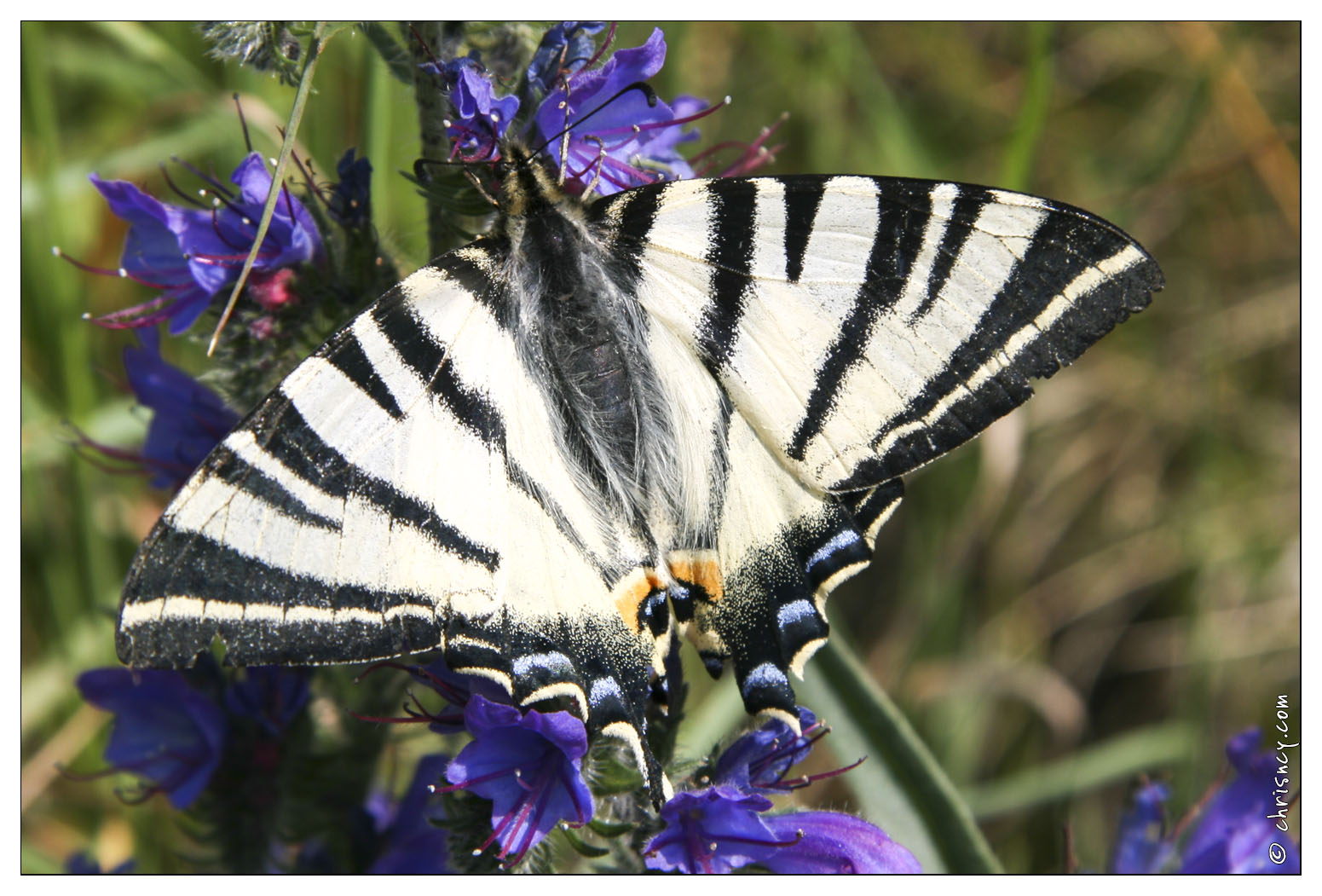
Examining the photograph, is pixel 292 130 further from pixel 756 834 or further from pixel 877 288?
pixel 756 834

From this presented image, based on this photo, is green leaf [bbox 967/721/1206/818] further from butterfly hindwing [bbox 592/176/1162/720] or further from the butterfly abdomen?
the butterfly abdomen

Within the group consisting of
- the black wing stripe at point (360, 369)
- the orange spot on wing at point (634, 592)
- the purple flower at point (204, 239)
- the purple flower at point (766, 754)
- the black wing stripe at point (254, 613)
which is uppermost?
the purple flower at point (204, 239)

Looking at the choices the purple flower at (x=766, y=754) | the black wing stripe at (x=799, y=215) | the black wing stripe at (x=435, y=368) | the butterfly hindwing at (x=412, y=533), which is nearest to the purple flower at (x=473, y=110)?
the butterfly hindwing at (x=412, y=533)

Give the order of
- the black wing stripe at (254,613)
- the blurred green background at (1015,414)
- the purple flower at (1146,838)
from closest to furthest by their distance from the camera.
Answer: the black wing stripe at (254,613) < the purple flower at (1146,838) < the blurred green background at (1015,414)

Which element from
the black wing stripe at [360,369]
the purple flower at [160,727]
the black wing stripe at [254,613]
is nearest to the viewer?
the black wing stripe at [254,613]

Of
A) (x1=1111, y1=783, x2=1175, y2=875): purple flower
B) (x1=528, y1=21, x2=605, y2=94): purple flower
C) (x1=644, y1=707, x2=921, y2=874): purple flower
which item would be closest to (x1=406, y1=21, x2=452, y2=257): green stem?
(x1=528, y1=21, x2=605, y2=94): purple flower

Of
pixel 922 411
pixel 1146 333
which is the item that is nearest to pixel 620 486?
pixel 922 411

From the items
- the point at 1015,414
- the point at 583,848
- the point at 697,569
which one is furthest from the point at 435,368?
the point at 1015,414

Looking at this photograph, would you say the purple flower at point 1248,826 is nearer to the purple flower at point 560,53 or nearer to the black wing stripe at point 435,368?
the black wing stripe at point 435,368
